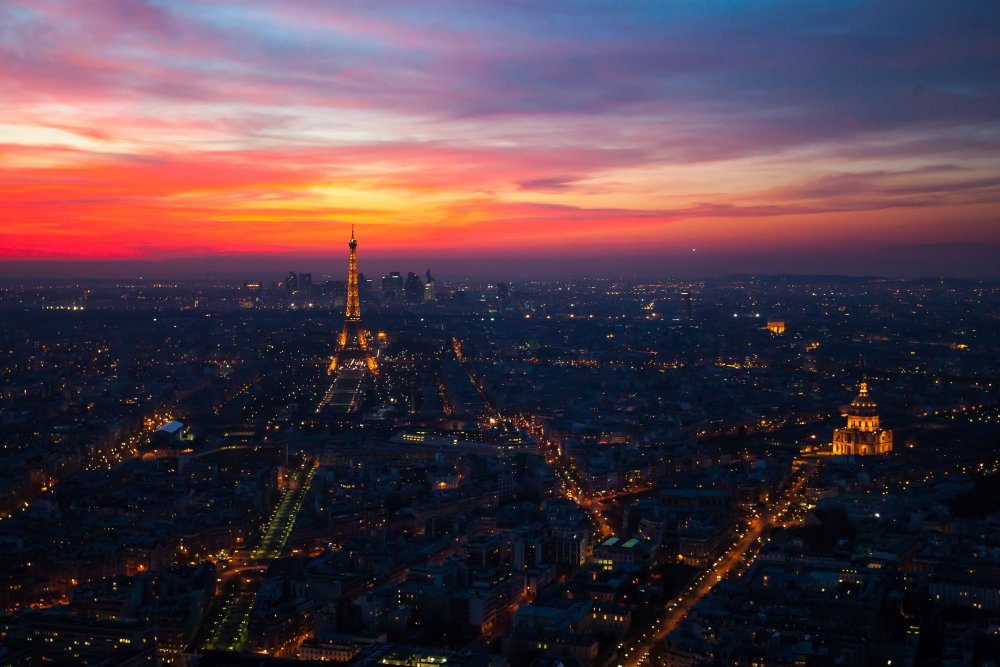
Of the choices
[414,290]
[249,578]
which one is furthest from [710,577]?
[414,290]

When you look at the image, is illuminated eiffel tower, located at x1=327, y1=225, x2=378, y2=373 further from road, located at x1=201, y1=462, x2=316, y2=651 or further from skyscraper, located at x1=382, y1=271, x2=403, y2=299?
skyscraper, located at x1=382, y1=271, x2=403, y2=299

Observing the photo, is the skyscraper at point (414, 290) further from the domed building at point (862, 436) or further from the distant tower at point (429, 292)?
the domed building at point (862, 436)

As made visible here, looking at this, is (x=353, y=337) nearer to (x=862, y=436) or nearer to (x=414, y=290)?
(x=862, y=436)

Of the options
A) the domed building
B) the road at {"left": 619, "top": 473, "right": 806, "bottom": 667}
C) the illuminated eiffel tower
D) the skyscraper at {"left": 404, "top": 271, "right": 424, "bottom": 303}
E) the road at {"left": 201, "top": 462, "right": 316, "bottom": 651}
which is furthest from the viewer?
the skyscraper at {"left": 404, "top": 271, "right": 424, "bottom": 303}

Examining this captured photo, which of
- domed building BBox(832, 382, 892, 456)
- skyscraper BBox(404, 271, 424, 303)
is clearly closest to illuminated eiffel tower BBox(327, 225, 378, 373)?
domed building BBox(832, 382, 892, 456)

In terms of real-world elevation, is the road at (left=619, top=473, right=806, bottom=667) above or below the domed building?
below

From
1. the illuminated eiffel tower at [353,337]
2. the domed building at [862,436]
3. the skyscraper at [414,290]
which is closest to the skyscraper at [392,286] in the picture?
the skyscraper at [414,290]

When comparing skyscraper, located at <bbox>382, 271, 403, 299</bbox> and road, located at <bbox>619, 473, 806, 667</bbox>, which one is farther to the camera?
skyscraper, located at <bbox>382, 271, 403, 299</bbox>
